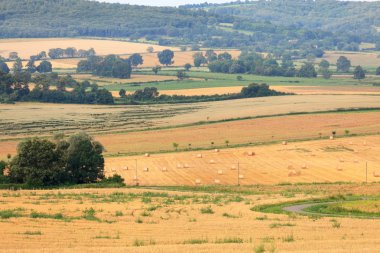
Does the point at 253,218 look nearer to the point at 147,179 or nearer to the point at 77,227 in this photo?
the point at 77,227

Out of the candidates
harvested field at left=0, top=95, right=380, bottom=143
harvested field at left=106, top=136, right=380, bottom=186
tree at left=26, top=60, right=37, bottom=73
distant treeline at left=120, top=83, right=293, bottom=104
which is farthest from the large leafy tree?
tree at left=26, top=60, right=37, bottom=73

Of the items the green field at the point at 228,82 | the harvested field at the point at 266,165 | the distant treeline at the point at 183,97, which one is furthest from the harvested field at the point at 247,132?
the green field at the point at 228,82

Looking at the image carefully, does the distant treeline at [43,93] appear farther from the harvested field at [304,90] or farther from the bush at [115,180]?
the bush at [115,180]

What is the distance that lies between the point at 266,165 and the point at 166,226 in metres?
34.4

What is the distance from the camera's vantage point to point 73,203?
161 feet

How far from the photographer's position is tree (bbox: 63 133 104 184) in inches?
2606

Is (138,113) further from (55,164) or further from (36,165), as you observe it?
(36,165)

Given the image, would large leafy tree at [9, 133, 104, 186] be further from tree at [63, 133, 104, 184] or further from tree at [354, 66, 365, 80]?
tree at [354, 66, 365, 80]

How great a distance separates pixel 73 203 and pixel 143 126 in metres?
50.1

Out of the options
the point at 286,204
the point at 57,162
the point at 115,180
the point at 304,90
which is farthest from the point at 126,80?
the point at 286,204

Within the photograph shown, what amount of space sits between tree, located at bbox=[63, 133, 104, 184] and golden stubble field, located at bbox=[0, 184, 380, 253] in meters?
9.92

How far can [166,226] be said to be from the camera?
39094mm

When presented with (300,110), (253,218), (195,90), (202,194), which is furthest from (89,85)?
(253,218)

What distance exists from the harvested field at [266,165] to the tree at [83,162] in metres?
2.39
